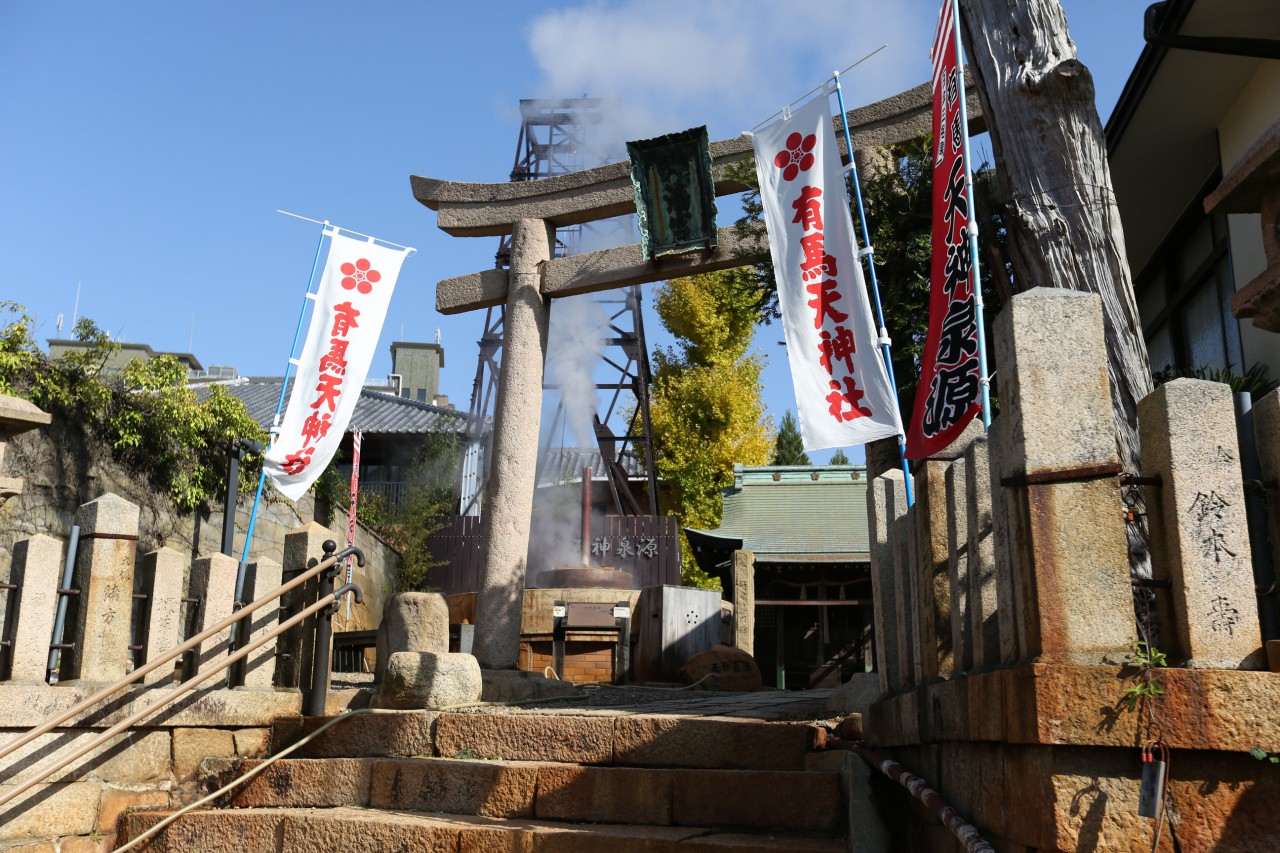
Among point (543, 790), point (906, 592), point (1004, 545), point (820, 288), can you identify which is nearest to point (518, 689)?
point (543, 790)

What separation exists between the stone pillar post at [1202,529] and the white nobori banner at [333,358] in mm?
8878

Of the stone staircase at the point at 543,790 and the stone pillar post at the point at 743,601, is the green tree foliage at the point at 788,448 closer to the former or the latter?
the stone pillar post at the point at 743,601

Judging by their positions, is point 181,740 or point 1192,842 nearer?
point 1192,842

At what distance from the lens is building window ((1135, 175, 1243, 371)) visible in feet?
34.2

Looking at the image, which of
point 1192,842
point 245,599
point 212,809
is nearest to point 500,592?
point 245,599

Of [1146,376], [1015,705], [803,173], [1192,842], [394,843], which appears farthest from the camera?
[803,173]

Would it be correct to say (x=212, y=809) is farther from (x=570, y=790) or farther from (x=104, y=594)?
(x=570, y=790)

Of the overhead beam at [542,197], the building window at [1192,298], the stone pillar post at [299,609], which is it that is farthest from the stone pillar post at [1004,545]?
the overhead beam at [542,197]

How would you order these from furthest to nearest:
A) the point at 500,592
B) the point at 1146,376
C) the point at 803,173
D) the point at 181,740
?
1. the point at 500,592
2. the point at 803,173
3. the point at 181,740
4. the point at 1146,376

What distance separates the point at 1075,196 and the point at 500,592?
23.1 ft

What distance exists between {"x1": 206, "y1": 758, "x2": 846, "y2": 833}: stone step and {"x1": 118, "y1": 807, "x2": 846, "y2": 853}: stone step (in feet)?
0.45

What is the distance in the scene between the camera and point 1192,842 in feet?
10.2

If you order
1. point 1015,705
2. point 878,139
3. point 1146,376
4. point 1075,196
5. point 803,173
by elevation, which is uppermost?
point 878,139

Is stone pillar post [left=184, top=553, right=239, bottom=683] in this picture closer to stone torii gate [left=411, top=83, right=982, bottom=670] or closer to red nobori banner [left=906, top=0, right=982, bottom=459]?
stone torii gate [left=411, top=83, right=982, bottom=670]
